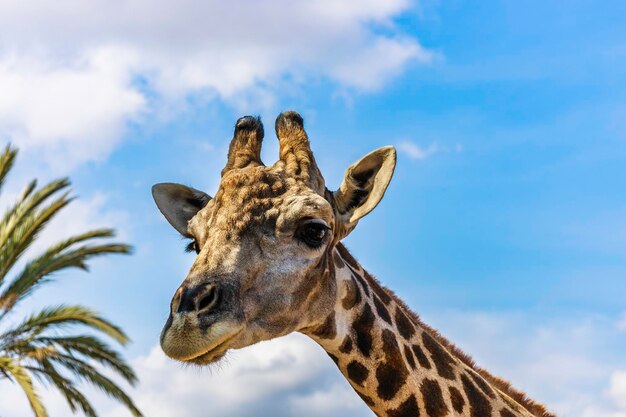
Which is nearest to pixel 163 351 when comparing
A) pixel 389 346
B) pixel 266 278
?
pixel 266 278

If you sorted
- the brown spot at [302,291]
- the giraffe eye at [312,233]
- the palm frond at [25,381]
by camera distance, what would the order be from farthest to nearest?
the palm frond at [25,381] → the giraffe eye at [312,233] → the brown spot at [302,291]

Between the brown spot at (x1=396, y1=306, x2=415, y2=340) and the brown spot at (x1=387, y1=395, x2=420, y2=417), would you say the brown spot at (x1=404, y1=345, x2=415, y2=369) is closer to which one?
the brown spot at (x1=396, y1=306, x2=415, y2=340)

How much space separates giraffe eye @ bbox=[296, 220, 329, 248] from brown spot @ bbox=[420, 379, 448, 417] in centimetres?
148

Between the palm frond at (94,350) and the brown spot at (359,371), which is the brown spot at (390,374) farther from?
the palm frond at (94,350)

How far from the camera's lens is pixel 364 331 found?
793 cm

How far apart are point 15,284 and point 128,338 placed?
3252 millimetres

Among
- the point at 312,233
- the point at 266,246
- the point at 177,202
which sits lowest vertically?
the point at 266,246

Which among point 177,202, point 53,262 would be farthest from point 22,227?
point 177,202

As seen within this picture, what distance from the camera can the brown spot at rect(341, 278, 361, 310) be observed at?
313 inches

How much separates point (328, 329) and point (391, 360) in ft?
1.94

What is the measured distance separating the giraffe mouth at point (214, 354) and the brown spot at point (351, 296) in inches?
47.8

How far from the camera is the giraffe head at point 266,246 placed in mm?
6867

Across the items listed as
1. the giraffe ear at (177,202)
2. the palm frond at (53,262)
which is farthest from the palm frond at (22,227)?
the giraffe ear at (177,202)

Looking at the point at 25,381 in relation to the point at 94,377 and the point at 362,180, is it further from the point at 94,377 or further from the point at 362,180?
the point at 362,180
